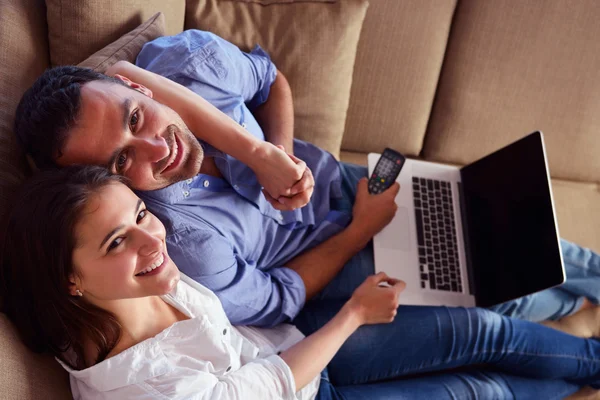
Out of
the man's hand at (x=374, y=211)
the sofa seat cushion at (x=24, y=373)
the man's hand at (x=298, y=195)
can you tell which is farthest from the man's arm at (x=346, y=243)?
the sofa seat cushion at (x=24, y=373)

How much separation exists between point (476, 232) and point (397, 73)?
54 cm

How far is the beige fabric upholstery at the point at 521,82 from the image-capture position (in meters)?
1.44

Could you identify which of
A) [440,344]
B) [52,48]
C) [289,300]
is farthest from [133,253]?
[440,344]

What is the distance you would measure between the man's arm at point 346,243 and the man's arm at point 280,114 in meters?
0.27

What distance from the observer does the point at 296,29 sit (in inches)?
53.4

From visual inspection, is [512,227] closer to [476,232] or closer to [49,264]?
[476,232]

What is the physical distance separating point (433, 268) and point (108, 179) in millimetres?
884

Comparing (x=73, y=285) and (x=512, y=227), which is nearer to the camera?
(x=73, y=285)

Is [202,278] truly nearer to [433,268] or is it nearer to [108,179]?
[108,179]

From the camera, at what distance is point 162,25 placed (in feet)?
4.19

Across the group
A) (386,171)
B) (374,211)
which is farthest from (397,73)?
(374,211)

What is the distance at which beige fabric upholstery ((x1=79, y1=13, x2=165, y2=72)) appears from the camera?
1.12 metres

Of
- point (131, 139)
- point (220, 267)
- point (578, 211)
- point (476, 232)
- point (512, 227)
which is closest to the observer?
point (131, 139)

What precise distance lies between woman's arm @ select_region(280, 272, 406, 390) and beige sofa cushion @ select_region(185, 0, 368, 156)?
1.98ft
